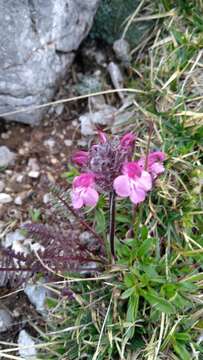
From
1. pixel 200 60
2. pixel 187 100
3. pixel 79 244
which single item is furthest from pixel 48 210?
pixel 200 60

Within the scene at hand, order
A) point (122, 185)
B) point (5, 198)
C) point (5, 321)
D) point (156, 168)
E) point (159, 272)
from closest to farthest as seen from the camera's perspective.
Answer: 1. point (122, 185)
2. point (156, 168)
3. point (159, 272)
4. point (5, 321)
5. point (5, 198)

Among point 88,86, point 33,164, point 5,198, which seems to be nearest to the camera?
point 5,198

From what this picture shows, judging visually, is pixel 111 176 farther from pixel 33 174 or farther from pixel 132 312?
pixel 33 174

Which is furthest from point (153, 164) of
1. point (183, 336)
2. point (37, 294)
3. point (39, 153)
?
point (39, 153)

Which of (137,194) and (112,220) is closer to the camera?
(137,194)

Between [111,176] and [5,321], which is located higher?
[111,176]

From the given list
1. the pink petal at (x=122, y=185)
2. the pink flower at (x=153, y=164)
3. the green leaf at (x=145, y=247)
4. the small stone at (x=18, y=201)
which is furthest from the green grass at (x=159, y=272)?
the small stone at (x=18, y=201)

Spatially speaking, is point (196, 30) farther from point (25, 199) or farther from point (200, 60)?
point (25, 199)

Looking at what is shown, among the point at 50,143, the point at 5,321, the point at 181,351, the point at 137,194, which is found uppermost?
the point at 137,194
